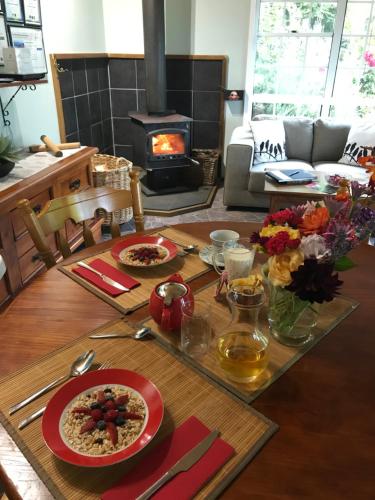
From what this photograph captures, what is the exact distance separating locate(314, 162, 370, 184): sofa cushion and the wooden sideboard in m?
2.17

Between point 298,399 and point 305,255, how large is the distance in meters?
0.28

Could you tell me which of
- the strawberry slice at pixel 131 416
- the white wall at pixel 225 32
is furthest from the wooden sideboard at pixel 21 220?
the white wall at pixel 225 32

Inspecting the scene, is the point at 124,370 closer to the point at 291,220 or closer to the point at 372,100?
the point at 291,220

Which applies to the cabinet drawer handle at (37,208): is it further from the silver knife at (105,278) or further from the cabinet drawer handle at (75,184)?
the silver knife at (105,278)

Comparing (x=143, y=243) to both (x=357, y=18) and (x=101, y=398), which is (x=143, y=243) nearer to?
(x=101, y=398)

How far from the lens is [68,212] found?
57.7 inches

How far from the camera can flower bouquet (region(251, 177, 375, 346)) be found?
2.52 feet

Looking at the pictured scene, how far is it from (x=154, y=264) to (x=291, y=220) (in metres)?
0.51

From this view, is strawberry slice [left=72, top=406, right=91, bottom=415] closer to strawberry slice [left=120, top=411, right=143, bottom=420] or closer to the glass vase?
strawberry slice [left=120, top=411, right=143, bottom=420]

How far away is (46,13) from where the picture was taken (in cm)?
293

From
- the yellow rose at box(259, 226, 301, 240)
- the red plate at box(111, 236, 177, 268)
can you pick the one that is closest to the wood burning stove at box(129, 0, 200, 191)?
the red plate at box(111, 236, 177, 268)

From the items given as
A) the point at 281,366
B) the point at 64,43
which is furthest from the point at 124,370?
the point at 64,43

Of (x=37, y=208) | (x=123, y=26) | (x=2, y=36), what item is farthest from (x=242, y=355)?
(x=123, y=26)

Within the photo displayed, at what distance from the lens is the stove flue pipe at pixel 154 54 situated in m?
3.66
